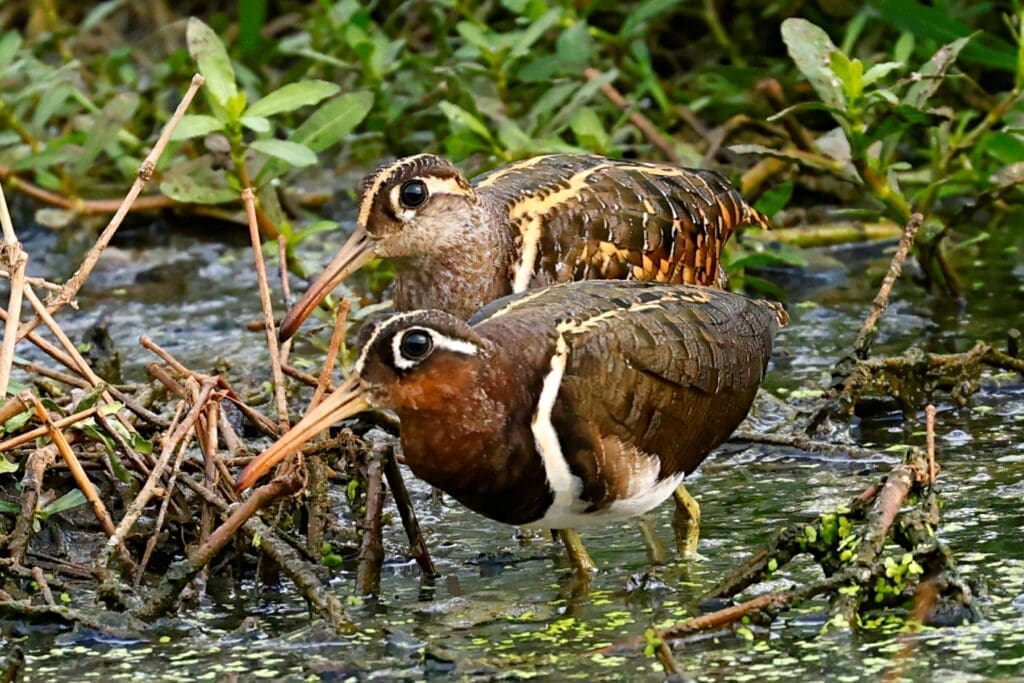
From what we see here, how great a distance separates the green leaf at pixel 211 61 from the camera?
682 cm

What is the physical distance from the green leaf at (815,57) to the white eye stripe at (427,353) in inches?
105

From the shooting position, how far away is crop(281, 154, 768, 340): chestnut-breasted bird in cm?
592

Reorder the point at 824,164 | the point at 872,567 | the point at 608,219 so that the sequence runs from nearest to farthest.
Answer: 1. the point at 872,567
2. the point at 608,219
3. the point at 824,164

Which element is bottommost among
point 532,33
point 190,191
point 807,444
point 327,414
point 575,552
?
point 575,552

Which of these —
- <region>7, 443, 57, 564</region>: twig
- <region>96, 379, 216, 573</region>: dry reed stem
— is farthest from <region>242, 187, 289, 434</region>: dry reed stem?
<region>7, 443, 57, 564</region>: twig

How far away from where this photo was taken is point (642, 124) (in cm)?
854

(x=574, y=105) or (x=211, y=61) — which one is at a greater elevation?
(x=211, y=61)

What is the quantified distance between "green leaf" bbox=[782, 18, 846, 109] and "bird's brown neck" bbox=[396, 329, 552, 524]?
2.58 m

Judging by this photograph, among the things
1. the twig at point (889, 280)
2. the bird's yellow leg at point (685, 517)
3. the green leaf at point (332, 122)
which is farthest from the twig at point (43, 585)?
the twig at point (889, 280)

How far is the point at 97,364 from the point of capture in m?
7.09

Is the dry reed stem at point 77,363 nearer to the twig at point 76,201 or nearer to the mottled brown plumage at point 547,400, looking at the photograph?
the mottled brown plumage at point 547,400

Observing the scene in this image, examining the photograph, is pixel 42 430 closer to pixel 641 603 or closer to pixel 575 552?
pixel 575 552

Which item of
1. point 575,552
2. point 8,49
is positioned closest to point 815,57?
point 575,552

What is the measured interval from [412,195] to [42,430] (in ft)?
5.05
